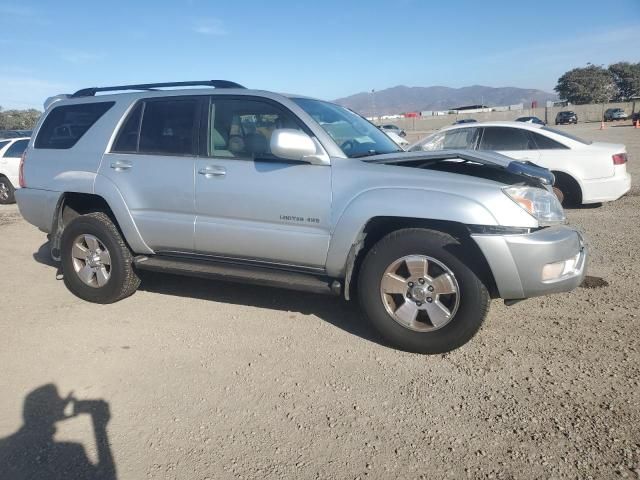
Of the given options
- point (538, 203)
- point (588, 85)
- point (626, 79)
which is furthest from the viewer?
point (626, 79)

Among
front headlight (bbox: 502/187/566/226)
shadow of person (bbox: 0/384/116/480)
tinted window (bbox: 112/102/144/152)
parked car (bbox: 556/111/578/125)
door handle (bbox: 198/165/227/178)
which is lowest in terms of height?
shadow of person (bbox: 0/384/116/480)

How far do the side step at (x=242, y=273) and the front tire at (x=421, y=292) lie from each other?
Answer: 31cm

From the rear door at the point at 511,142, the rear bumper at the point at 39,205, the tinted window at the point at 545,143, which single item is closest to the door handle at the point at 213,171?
the rear bumper at the point at 39,205

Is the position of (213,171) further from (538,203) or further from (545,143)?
(545,143)

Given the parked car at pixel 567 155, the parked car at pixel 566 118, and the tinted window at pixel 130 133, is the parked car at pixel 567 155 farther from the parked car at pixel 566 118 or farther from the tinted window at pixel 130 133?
the parked car at pixel 566 118

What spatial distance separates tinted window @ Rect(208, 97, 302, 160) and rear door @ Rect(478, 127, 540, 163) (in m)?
5.30

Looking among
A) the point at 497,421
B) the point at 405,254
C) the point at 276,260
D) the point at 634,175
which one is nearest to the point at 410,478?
the point at 497,421

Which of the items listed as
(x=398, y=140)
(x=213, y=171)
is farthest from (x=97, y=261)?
(x=398, y=140)

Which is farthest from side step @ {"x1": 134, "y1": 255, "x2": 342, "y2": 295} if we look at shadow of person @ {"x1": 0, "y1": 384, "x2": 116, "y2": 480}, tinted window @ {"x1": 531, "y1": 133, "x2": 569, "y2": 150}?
tinted window @ {"x1": 531, "y1": 133, "x2": 569, "y2": 150}

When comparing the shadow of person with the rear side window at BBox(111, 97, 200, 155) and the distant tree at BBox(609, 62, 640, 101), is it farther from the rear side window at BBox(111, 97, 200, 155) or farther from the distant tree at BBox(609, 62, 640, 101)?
the distant tree at BBox(609, 62, 640, 101)

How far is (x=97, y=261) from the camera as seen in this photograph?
4.63 meters

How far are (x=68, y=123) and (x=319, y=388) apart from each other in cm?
368

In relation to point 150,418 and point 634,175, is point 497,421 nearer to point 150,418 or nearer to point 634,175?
Result: point 150,418

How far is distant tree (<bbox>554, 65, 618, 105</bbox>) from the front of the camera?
93.8 metres
